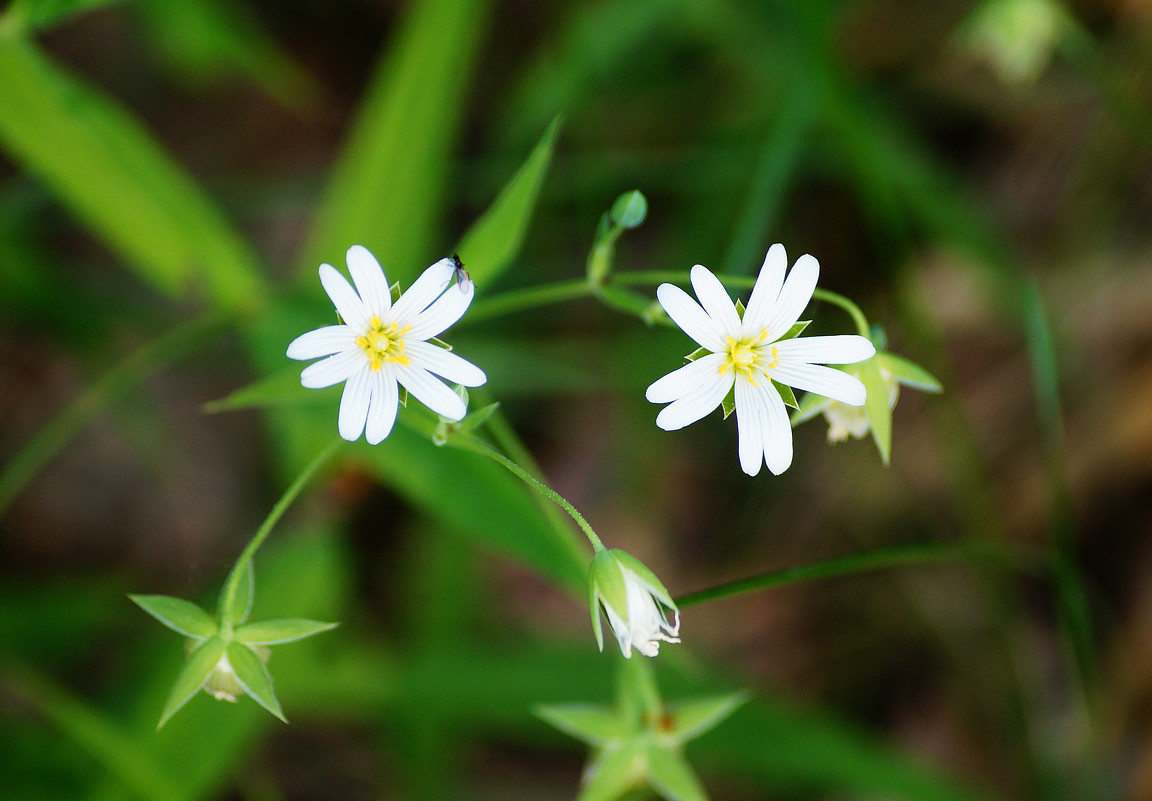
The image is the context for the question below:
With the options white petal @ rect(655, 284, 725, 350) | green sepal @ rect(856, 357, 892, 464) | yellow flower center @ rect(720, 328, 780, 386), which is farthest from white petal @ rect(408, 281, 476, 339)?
green sepal @ rect(856, 357, 892, 464)

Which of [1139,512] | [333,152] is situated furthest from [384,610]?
[1139,512]

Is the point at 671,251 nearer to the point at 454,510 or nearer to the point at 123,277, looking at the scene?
the point at 454,510

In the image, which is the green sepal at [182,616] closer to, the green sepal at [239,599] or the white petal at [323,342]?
the green sepal at [239,599]

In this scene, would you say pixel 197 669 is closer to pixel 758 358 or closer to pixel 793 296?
pixel 758 358

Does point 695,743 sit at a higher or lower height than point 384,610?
lower

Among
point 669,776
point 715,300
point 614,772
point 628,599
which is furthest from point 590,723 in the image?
point 715,300

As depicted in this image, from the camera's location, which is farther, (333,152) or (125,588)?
(333,152)

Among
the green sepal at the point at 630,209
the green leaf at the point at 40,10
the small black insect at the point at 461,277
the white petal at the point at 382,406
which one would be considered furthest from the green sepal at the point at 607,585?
the green leaf at the point at 40,10
